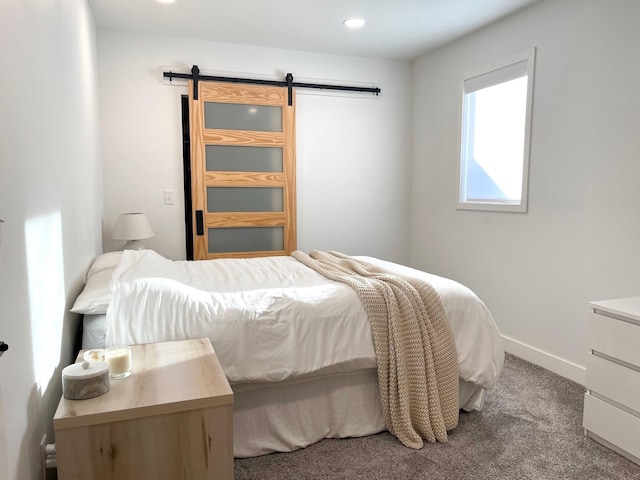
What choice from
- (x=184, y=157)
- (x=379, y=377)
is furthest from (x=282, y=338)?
(x=184, y=157)

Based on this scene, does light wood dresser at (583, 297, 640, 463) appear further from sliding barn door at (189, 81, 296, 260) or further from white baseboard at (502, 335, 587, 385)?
sliding barn door at (189, 81, 296, 260)

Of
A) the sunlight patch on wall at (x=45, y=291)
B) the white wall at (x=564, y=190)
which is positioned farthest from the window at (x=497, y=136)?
the sunlight patch on wall at (x=45, y=291)

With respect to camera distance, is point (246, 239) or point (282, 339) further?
point (246, 239)

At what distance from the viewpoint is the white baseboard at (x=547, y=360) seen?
9.22ft

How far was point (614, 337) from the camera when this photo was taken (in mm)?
2004

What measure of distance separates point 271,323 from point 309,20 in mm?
2438

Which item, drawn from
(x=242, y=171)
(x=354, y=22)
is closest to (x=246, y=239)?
(x=242, y=171)

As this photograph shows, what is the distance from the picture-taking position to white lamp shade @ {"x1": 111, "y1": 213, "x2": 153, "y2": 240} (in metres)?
3.38

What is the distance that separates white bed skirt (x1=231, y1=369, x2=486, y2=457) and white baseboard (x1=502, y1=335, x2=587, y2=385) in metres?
1.40

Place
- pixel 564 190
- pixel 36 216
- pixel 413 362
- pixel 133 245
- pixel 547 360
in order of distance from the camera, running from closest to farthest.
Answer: pixel 36 216, pixel 413 362, pixel 564 190, pixel 547 360, pixel 133 245

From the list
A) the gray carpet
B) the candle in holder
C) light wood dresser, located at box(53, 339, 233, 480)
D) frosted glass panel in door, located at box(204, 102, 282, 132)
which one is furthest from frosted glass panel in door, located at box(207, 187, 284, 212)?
light wood dresser, located at box(53, 339, 233, 480)

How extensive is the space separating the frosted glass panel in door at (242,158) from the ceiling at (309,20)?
0.90m

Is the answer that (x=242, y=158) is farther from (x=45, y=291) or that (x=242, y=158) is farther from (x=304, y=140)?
(x=45, y=291)

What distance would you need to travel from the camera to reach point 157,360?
5.25ft
